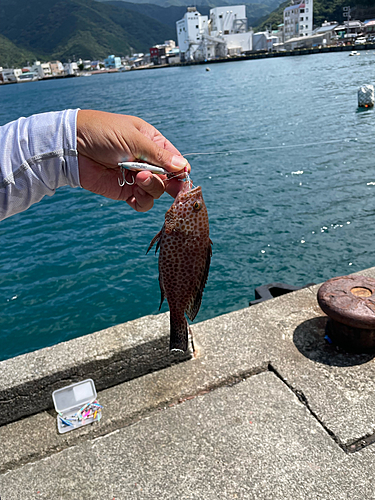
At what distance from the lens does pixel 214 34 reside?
174m

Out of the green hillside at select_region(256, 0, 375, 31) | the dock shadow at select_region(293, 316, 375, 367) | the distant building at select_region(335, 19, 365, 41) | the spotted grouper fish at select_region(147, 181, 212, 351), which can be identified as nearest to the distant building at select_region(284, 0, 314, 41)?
the green hillside at select_region(256, 0, 375, 31)

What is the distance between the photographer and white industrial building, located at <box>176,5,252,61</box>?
542 feet

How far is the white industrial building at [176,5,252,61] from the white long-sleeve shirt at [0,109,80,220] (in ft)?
597

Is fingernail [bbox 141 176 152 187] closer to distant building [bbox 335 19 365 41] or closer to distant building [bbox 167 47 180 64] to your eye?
distant building [bbox 335 19 365 41]

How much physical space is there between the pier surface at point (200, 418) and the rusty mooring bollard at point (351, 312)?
19 centimetres

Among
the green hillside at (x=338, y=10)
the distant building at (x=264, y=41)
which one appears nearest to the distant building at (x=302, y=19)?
the green hillside at (x=338, y=10)

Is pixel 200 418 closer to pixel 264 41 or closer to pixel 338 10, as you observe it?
pixel 264 41

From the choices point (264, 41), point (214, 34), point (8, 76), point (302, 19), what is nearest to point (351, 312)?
point (264, 41)

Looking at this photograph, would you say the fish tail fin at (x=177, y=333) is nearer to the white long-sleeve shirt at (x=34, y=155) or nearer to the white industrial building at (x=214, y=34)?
the white long-sleeve shirt at (x=34, y=155)

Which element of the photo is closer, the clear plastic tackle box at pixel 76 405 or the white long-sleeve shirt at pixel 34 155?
the white long-sleeve shirt at pixel 34 155

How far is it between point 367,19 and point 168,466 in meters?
180

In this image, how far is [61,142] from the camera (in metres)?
2.21

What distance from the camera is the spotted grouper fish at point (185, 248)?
2.33 m

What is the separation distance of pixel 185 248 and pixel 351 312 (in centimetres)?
276
